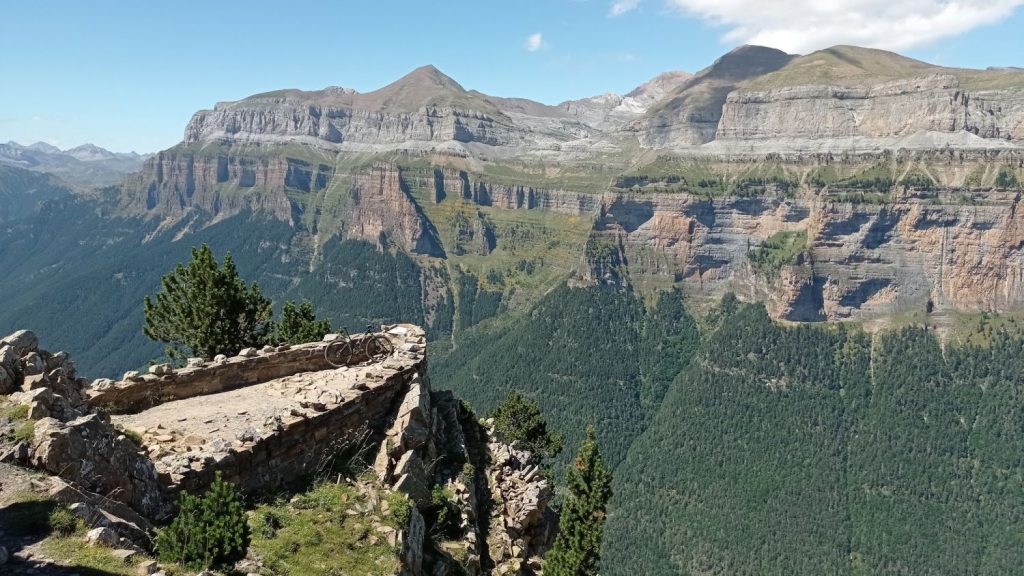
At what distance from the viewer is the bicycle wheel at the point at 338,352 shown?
34688mm

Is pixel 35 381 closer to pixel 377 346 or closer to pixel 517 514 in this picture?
pixel 377 346

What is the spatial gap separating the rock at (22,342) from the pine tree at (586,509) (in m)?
28.6

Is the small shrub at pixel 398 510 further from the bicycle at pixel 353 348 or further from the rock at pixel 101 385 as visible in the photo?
the rock at pixel 101 385

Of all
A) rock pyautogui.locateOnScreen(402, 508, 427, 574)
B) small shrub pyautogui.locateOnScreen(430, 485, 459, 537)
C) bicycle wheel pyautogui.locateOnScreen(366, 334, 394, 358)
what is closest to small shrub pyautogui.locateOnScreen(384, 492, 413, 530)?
rock pyautogui.locateOnScreen(402, 508, 427, 574)

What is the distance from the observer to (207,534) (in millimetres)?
16625

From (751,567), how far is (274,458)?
496ft

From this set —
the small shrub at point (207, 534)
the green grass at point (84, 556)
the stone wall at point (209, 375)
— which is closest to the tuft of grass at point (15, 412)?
the green grass at point (84, 556)

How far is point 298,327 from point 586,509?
30504mm

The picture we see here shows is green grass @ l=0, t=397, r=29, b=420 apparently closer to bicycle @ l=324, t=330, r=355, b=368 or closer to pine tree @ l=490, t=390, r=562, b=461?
bicycle @ l=324, t=330, r=355, b=368

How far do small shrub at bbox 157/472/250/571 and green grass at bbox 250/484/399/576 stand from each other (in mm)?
1972

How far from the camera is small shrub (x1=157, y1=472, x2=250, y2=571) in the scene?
16.2m

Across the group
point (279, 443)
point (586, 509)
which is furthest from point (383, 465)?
point (586, 509)

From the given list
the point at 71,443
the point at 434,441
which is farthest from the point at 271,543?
the point at 434,441

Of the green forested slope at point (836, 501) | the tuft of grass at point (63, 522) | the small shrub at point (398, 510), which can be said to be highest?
the tuft of grass at point (63, 522)
